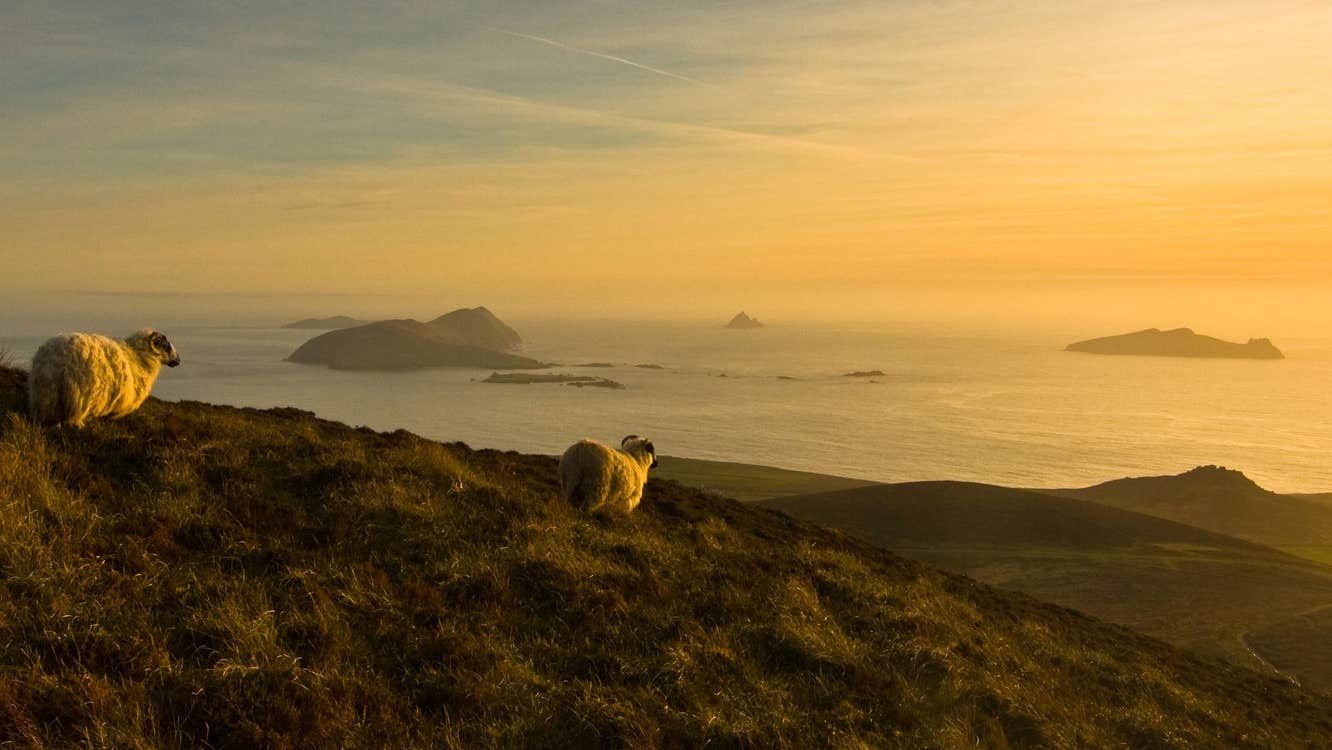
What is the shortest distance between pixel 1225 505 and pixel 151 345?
345 ft

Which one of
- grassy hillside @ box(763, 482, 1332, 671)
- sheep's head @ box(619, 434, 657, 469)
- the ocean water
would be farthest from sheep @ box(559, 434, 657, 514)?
the ocean water

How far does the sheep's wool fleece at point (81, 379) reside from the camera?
10.7 metres

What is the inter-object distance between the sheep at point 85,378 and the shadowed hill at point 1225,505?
9468 cm

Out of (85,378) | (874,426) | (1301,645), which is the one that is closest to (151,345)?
(85,378)

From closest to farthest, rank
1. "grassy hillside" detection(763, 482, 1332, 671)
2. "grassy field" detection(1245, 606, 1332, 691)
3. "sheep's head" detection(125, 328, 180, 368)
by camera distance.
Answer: "sheep's head" detection(125, 328, 180, 368) → "grassy field" detection(1245, 606, 1332, 691) → "grassy hillside" detection(763, 482, 1332, 671)

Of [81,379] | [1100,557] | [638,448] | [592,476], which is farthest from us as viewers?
[1100,557]

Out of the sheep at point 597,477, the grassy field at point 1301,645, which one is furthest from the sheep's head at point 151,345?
the grassy field at point 1301,645

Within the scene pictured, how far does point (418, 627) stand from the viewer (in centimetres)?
805

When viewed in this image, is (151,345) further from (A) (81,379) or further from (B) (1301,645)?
(B) (1301,645)

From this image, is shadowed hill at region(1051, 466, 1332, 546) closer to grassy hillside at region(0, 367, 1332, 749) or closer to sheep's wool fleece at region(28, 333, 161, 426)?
grassy hillside at region(0, 367, 1332, 749)

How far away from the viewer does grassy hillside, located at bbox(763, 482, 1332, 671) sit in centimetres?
4166

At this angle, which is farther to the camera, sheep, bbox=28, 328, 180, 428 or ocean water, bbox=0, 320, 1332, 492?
ocean water, bbox=0, 320, 1332, 492

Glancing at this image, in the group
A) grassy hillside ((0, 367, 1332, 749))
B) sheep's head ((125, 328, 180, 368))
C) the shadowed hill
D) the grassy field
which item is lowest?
the shadowed hill

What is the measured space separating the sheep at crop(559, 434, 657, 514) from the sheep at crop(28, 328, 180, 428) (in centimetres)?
779
